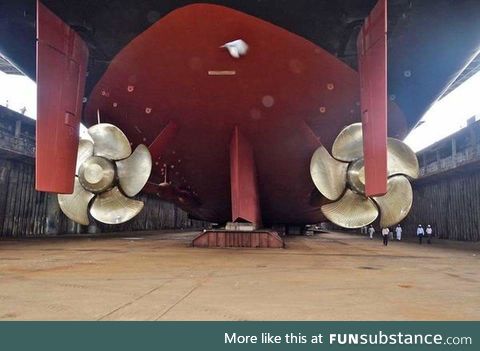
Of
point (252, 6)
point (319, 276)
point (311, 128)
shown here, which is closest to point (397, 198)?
point (311, 128)

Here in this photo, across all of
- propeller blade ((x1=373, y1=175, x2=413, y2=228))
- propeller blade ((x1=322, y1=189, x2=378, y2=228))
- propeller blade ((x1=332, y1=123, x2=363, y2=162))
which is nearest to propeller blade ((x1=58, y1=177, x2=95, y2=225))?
propeller blade ((x1=322, y1=189, x2=378, y2=228))

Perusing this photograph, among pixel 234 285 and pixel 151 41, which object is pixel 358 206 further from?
pixel 151 41

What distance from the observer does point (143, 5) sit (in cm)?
865

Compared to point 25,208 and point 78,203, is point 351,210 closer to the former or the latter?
point 78,203

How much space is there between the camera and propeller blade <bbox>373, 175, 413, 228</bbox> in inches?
398

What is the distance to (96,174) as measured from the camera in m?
10.3

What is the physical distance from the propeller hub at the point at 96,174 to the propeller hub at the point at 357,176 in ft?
20.4

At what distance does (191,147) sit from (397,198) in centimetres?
618

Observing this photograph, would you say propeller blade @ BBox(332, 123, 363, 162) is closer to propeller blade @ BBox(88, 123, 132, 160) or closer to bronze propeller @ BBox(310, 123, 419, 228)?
bronze propeller @ BBox(310, 123, 419, 228)

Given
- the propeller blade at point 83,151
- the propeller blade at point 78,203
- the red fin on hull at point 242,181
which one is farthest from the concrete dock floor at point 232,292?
the red fin on hull at point 242,181

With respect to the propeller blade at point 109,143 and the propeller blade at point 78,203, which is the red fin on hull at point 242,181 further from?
the propeller blade at point 78,203

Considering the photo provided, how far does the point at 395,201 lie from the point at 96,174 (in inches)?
306

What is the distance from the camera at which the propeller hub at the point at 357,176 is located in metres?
9.92

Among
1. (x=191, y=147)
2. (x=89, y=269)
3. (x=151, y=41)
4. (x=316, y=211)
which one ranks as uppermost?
(x=151, y=41)
